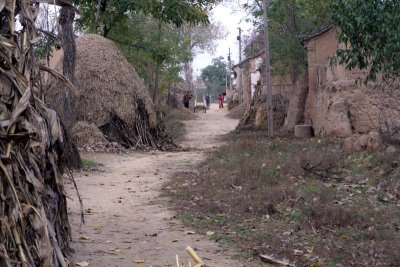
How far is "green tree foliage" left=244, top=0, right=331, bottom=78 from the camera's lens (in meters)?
21.8

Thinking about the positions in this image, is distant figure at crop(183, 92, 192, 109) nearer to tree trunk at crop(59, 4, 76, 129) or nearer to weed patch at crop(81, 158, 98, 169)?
tree trunk at crop(59, 4, 76, 129)

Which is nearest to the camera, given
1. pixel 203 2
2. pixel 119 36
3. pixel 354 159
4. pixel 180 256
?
pixel 180 256

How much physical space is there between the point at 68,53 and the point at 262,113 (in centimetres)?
1039

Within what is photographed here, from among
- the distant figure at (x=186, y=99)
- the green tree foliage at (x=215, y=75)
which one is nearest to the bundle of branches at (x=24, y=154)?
the distant figure at (x=186, y=99)

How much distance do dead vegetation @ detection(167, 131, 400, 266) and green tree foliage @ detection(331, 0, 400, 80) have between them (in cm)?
174

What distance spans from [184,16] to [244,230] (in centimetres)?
1293

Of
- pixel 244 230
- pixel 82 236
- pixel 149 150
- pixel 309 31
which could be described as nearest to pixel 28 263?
pixel 82 236

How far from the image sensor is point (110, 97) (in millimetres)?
18656

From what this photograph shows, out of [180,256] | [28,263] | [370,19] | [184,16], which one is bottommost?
[180,256]

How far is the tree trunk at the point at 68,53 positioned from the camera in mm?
15672

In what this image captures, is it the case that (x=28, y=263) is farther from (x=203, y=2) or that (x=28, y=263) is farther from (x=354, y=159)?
(x=203, y=2)

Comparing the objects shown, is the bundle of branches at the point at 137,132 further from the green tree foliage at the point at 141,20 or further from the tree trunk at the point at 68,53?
the green tree foliage at the point at 141,20

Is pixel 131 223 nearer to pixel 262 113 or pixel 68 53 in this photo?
pixel 68 53

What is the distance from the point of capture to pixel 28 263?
14.3 feet
